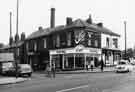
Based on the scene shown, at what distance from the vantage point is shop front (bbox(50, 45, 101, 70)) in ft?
105

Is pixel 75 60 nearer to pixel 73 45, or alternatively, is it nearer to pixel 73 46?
pixel 73 46

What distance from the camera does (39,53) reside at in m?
41.5

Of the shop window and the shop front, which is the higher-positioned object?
the shop window

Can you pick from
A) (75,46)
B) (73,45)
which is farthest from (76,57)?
(73,45)

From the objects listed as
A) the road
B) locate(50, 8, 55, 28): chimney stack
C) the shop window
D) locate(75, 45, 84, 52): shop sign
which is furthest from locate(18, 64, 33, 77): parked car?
locate(50, 8, 55, 28): chimney stack

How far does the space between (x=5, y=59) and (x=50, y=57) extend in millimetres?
9714

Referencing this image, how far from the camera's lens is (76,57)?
106ft

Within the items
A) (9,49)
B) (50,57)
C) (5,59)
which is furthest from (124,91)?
(9,49)

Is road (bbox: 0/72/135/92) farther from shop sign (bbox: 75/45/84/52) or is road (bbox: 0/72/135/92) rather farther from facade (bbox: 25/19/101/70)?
facade (bbox: 25/19/101/70)

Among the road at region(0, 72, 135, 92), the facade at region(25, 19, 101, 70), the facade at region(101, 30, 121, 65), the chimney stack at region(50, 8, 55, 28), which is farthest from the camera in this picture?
the chimney stack at region(50, 8, 55, 28)

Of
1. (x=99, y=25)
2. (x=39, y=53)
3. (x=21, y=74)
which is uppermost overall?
(x=99, y=25)

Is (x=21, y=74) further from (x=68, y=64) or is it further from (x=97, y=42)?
(x=97, y=42)

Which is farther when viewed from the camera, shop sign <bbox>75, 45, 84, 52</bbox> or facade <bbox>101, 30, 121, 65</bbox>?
facade <bbox>101, 30, 121, 65</bbox>

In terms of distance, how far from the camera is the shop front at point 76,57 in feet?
105
